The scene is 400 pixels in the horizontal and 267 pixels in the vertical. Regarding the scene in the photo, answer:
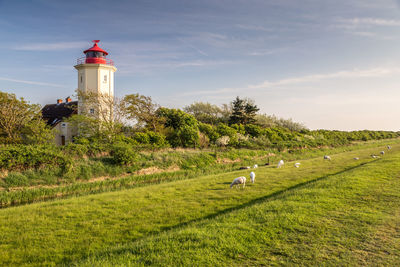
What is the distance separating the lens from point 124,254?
465 centimetres

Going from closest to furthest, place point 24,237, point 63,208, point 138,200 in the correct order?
point 24,237 < point 63,208 < point 138,200

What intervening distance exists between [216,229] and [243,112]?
45.1m

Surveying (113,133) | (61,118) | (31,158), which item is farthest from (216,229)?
(61,118)

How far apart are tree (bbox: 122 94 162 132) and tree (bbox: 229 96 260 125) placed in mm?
21758

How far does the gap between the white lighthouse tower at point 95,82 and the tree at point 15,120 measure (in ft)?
17.6

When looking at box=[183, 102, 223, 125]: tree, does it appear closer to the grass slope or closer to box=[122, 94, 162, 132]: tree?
box=[122, 94, 162, 132]: tree

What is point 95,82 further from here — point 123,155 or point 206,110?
point 206,110

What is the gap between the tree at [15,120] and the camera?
2288 cm

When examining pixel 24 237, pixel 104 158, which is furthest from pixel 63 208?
pixel 104 158

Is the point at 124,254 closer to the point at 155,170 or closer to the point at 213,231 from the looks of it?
the point at 213,231

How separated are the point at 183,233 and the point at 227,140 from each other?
998 inches

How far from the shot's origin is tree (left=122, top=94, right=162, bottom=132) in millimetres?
29984

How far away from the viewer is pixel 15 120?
23.4 meters

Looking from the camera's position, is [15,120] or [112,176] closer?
[112,176]
